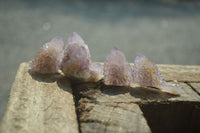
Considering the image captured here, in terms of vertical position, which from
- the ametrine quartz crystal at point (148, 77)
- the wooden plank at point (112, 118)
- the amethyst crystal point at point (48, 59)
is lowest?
the wooden plank at point (112, 118)

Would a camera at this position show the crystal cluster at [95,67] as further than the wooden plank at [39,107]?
Yes

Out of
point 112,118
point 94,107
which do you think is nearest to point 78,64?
point 94,107

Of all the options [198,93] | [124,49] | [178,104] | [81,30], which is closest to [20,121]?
[178,104]

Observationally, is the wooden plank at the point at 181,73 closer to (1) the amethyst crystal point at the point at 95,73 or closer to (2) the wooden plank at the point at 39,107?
(1) the amethyst crystal point at the point at 95,73

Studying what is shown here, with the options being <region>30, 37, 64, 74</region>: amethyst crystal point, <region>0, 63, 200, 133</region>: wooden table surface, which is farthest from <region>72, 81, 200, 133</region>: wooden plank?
<region>30, 37, 64, 74</region>: amethyst crystal point

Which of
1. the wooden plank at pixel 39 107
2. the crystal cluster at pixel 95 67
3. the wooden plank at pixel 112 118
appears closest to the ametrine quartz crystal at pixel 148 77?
the crystal cluster at pixel 95 67

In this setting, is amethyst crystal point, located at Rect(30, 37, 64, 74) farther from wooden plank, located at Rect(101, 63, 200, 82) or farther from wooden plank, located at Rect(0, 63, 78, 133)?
wooden plank, located at Rect(101, 63, 200, 82)

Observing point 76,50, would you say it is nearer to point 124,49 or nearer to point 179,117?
point 179,117
